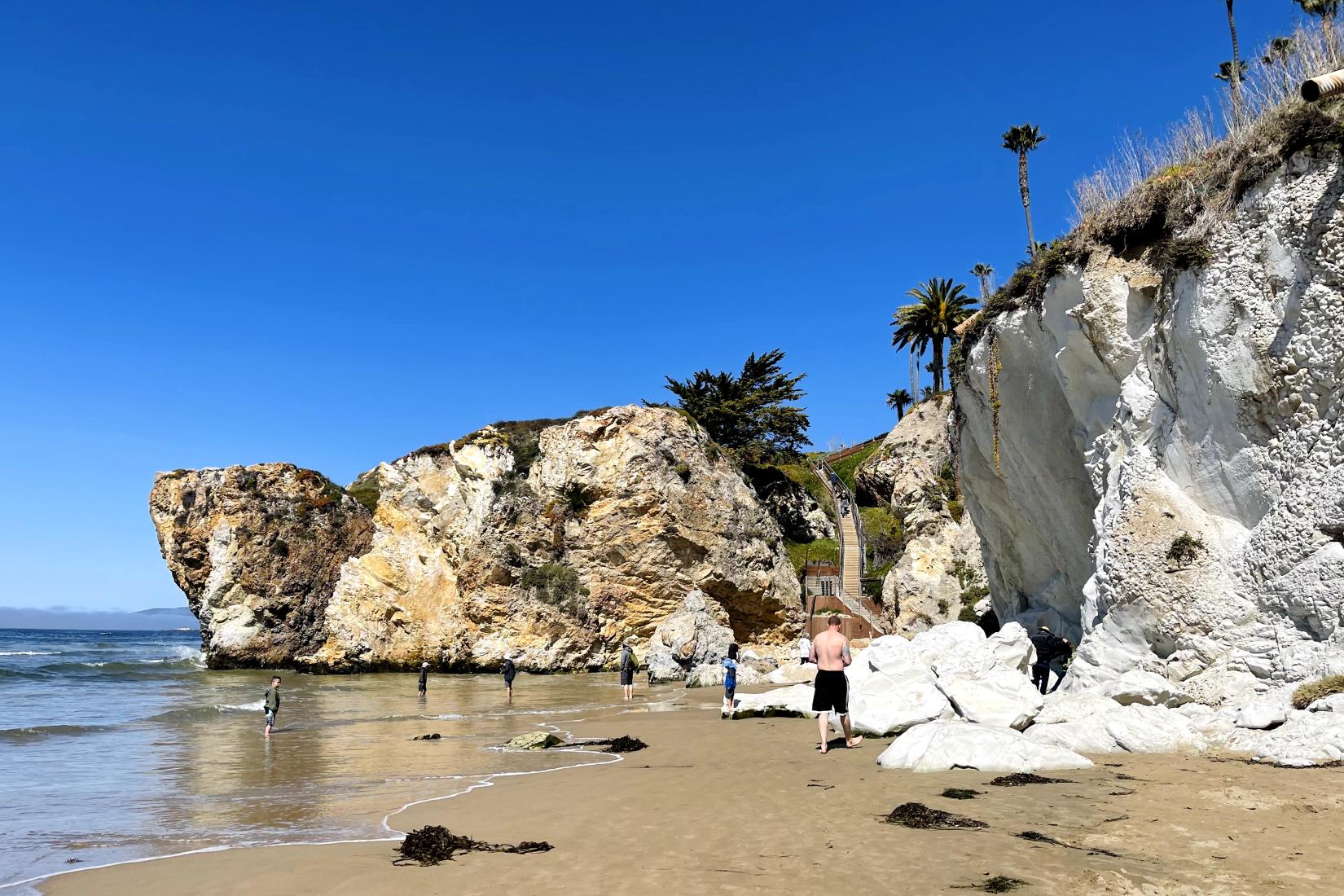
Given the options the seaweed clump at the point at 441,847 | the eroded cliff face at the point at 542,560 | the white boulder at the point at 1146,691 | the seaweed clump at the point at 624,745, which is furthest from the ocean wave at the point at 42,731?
the white boulder at the point at 1146,691

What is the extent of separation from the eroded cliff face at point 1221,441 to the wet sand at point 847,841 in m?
2.86

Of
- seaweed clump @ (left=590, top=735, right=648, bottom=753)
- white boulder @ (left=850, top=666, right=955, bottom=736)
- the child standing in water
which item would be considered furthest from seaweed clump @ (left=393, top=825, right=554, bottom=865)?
the child standing in water

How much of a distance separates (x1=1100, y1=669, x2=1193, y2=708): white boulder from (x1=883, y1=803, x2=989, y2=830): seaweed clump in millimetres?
5809

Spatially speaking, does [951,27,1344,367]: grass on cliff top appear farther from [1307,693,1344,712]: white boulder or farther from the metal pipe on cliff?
[1307,693,1344,712]: white boulder

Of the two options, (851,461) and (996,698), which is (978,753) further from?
(851,461)

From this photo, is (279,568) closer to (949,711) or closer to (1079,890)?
(949,711)

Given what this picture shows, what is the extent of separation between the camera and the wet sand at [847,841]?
5004mm

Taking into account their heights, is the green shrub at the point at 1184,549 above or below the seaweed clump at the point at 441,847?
above

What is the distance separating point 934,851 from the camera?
553cm

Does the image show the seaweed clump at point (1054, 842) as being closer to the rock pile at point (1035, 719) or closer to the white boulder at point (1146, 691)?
the rock pile at point (1035, 719)

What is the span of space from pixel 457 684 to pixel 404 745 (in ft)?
50.6

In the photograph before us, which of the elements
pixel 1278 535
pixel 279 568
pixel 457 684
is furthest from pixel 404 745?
pixel 279 568

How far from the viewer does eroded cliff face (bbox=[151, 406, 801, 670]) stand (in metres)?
34.0

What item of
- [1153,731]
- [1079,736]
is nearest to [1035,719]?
[1079,736]
